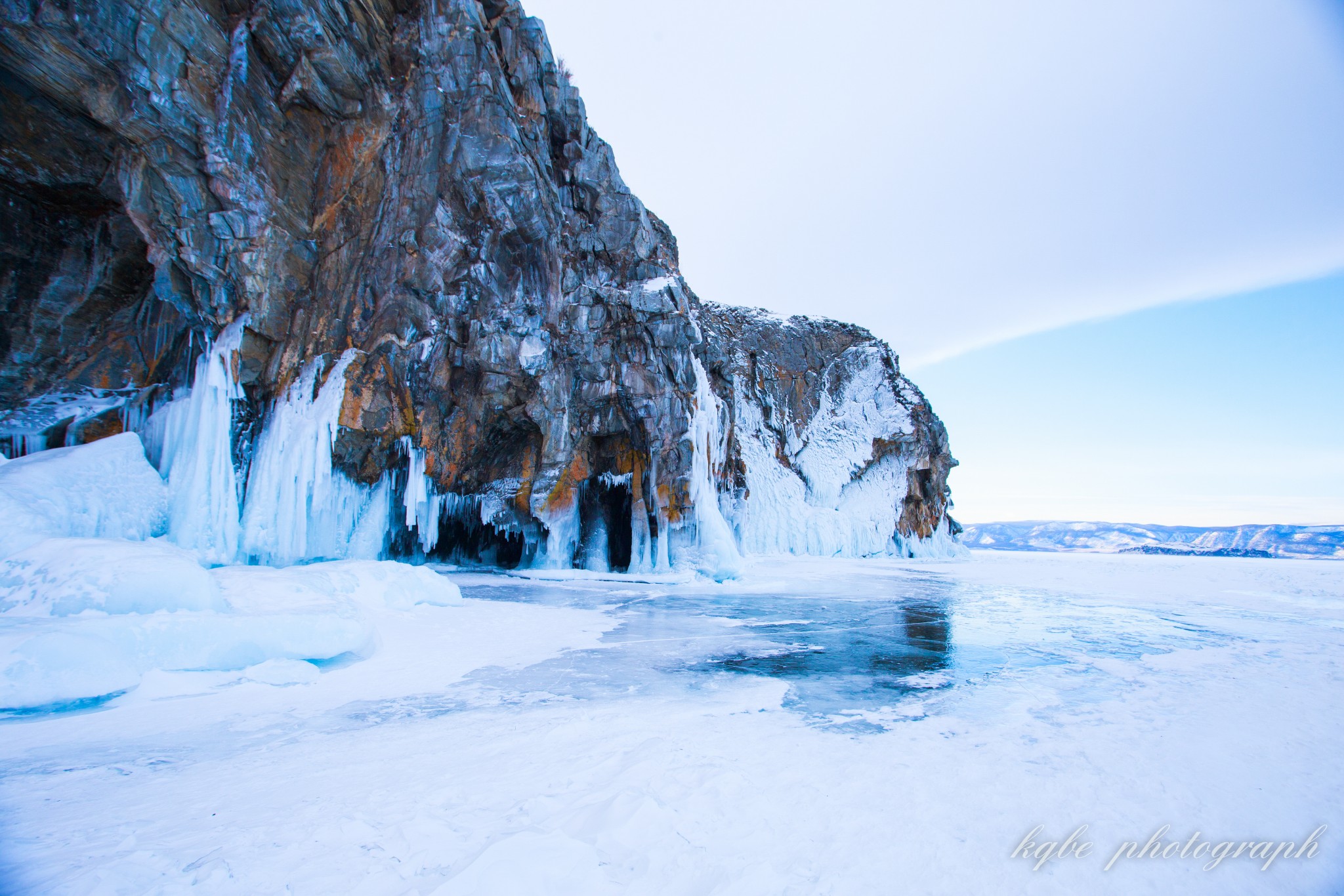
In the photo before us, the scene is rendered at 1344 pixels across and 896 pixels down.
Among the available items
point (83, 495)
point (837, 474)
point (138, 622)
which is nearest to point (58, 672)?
point (138, 622)

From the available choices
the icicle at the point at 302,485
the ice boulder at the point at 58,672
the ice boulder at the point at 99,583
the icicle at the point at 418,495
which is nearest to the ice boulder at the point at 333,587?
the ice boulder at the point at 99,583

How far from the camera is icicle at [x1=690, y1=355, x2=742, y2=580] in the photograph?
64.2ft

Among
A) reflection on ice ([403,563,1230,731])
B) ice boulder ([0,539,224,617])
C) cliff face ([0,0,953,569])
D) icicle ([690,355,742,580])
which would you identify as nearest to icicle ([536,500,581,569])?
cliff face ([0,0,953,569])

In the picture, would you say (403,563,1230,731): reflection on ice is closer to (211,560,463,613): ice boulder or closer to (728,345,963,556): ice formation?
(211,560,463,613): ice boulder

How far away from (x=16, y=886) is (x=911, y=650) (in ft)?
24.8

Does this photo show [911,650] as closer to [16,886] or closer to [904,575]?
[16,886]

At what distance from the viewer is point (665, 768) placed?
Result: 327 cm

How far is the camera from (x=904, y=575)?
2136 centimetres

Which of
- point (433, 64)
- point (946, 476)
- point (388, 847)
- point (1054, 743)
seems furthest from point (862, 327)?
point (388, 847)

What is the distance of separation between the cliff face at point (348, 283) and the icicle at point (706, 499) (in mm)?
131

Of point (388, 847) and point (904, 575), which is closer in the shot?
point (388, 847)

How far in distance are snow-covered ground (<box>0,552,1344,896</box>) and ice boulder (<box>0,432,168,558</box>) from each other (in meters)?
3.14

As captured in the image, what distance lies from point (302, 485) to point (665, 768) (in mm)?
13117

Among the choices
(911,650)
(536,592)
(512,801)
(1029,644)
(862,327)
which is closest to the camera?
(512,801)
